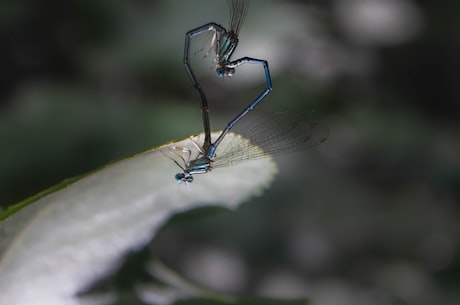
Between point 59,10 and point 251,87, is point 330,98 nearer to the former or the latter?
point 251,87

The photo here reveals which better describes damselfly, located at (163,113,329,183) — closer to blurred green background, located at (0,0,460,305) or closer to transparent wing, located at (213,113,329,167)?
transparent wing, located at (213,113,329,167)

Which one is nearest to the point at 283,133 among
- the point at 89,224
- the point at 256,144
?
the point at 256,144

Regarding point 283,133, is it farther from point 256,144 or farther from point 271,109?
point 271,109

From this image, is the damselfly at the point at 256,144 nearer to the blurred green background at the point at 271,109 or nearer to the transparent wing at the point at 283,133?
the transparent wing at the point at 283,133

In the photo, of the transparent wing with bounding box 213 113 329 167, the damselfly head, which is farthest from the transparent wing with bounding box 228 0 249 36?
the damselfly head

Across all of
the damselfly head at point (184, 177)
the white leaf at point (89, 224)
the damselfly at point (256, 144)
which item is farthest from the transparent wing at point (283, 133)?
the white leaf at point (89, 224)

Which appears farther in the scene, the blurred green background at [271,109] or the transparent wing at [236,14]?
the blurred green background at [271,109]
